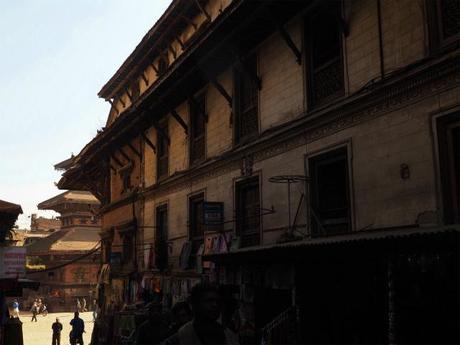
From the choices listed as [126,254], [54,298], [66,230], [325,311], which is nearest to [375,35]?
[325,311]

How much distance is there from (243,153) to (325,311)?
536cm

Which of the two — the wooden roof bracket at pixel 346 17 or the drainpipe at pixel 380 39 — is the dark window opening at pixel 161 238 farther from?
the drainpipe at pixel 380 39

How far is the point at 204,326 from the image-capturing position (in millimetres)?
3920

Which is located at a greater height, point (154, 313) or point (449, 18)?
point (449, 18)

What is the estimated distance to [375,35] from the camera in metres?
9.35

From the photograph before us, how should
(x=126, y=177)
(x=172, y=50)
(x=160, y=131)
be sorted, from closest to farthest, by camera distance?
(x=160, y=131), (x=172, y=50), (x=126, y=177)

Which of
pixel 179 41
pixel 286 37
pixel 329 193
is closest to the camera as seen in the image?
pixel 329 193

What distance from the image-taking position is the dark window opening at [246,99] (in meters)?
13.3

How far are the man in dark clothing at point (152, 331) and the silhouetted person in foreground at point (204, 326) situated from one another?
356cm

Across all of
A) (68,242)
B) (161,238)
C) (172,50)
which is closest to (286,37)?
(172,50)

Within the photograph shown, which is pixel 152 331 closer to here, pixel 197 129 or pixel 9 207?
pixel 9 207

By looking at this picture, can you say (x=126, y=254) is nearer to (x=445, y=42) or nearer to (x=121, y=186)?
(x=121, y=186)

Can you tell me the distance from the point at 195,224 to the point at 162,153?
4088 mm

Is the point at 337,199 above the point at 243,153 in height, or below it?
below
